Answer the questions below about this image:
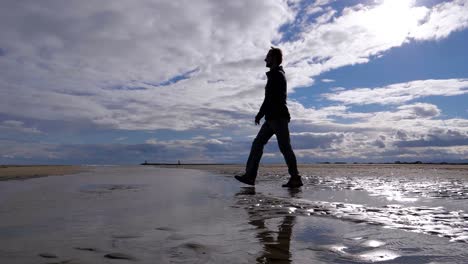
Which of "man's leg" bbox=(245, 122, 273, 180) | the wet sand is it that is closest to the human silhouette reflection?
"man's leg" bbox=(245, 122, 273, 180)

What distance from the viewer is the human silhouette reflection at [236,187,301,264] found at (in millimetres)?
2609

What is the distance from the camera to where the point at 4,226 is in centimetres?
379

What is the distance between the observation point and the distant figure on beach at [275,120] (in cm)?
841

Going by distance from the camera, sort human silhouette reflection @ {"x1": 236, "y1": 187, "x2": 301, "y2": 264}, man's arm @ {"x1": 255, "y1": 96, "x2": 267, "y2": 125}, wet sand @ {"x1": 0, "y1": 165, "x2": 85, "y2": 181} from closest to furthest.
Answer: human silhouette reflection @ {"x1": 236, "y1": 187, "x2": 301, "y2": 264} < man's arm @ {"x1": 255, "y1": 96, "x2": 267, "y2": 125} < wet sand @ {"x1": 0, "y1": 165, "x2": 85, "y2": 181}

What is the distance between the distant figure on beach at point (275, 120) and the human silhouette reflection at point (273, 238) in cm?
387

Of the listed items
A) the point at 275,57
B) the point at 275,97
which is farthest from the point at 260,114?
the point at 275,57

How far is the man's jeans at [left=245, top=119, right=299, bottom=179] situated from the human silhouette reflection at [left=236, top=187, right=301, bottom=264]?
12.6 feet

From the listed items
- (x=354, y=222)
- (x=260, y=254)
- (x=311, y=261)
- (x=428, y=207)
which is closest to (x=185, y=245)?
(x=260, y=254)

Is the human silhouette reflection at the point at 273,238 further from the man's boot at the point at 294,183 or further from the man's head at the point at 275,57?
the man's head at the point at 275,57

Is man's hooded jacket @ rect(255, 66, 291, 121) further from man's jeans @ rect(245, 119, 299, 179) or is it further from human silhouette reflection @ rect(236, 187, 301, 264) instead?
human silhouette reflection @ rect(236, 187, 301, 264)

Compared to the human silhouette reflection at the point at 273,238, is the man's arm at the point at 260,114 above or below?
above

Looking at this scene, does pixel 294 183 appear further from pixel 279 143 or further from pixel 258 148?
pixel 258 148

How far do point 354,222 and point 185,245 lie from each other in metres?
1.95

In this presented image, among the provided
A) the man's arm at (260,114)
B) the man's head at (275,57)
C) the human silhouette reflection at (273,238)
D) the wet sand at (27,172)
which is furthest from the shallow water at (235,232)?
the wet sand at (27,172)
